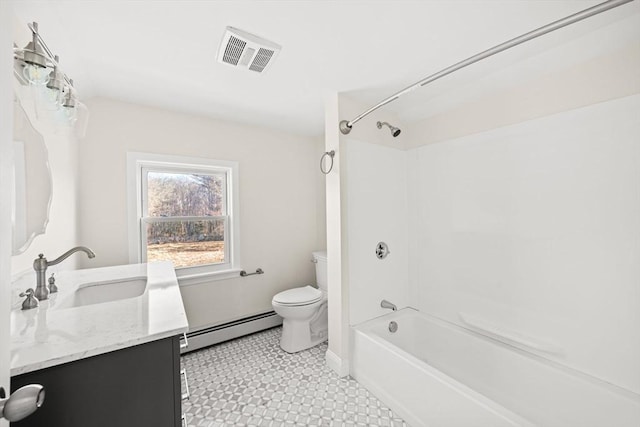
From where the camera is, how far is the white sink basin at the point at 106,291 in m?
1.45

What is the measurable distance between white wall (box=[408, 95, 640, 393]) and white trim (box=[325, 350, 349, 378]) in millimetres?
932

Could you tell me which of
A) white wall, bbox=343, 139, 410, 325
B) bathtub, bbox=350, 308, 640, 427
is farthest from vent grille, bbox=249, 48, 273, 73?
bathtub, bbox=350, 308, 640, 427

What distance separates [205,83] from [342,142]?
105 centimetres

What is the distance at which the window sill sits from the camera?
2.34 meters

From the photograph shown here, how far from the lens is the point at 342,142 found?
6.54 ft

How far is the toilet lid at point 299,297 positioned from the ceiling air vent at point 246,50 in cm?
182

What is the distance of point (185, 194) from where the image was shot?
8.02ft

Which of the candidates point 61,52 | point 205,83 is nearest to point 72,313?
point 61,52

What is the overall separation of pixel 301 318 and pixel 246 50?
206 centimetres

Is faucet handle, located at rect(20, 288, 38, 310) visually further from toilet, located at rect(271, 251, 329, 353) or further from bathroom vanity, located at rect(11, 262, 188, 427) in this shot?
toilet, located at rect(271, 251, 329, 353)

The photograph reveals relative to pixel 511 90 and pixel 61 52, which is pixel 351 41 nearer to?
pixel 511 90

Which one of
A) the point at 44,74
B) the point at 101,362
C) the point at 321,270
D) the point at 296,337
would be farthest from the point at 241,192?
the point at 101,362

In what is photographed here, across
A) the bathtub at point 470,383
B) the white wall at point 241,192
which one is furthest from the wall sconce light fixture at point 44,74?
the bathtub at point 470,383

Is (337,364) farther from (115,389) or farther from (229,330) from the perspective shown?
(115,389)
